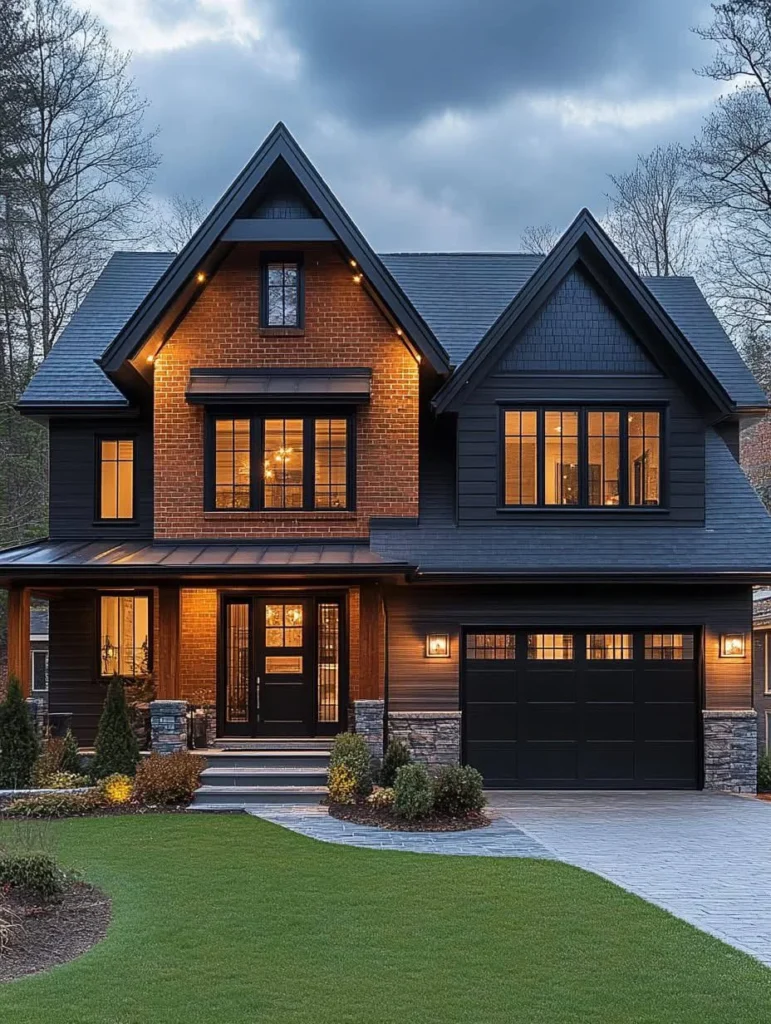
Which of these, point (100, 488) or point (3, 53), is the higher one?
point (3, 53)

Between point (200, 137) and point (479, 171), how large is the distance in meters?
18.1

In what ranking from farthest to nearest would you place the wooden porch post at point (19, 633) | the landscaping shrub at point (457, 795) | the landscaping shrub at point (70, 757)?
the wooden porch post at point (19, 633), the landscaping shrub at point (70, 757), the landscaping shrub at point (457, 795)

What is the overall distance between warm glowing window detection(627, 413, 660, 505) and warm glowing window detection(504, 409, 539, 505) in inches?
58.1

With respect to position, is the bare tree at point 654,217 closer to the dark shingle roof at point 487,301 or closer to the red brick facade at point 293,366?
the dark shingle roof at point 487,301

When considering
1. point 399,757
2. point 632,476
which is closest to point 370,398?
point 632,476

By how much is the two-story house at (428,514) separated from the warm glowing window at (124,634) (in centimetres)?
4

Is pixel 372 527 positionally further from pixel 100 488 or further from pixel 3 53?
pixel 3 53

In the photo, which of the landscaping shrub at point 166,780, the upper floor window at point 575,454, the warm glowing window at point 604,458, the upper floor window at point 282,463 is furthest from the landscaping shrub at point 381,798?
the warm glowing window at point 604,458

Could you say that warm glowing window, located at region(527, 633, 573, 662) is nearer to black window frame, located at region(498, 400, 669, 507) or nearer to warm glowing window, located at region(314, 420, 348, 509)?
black window frame, located at region(498, 400, 669, 507)

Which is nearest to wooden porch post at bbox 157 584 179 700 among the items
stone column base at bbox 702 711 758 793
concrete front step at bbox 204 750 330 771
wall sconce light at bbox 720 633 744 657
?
concrete front step at bbox 204 750 330 771

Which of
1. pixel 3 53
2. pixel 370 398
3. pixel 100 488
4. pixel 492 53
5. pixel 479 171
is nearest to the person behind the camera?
pixel 370 398

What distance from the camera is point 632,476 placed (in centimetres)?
1462

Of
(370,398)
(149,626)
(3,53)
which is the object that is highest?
(3,53)

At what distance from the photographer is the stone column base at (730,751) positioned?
13.9 m
